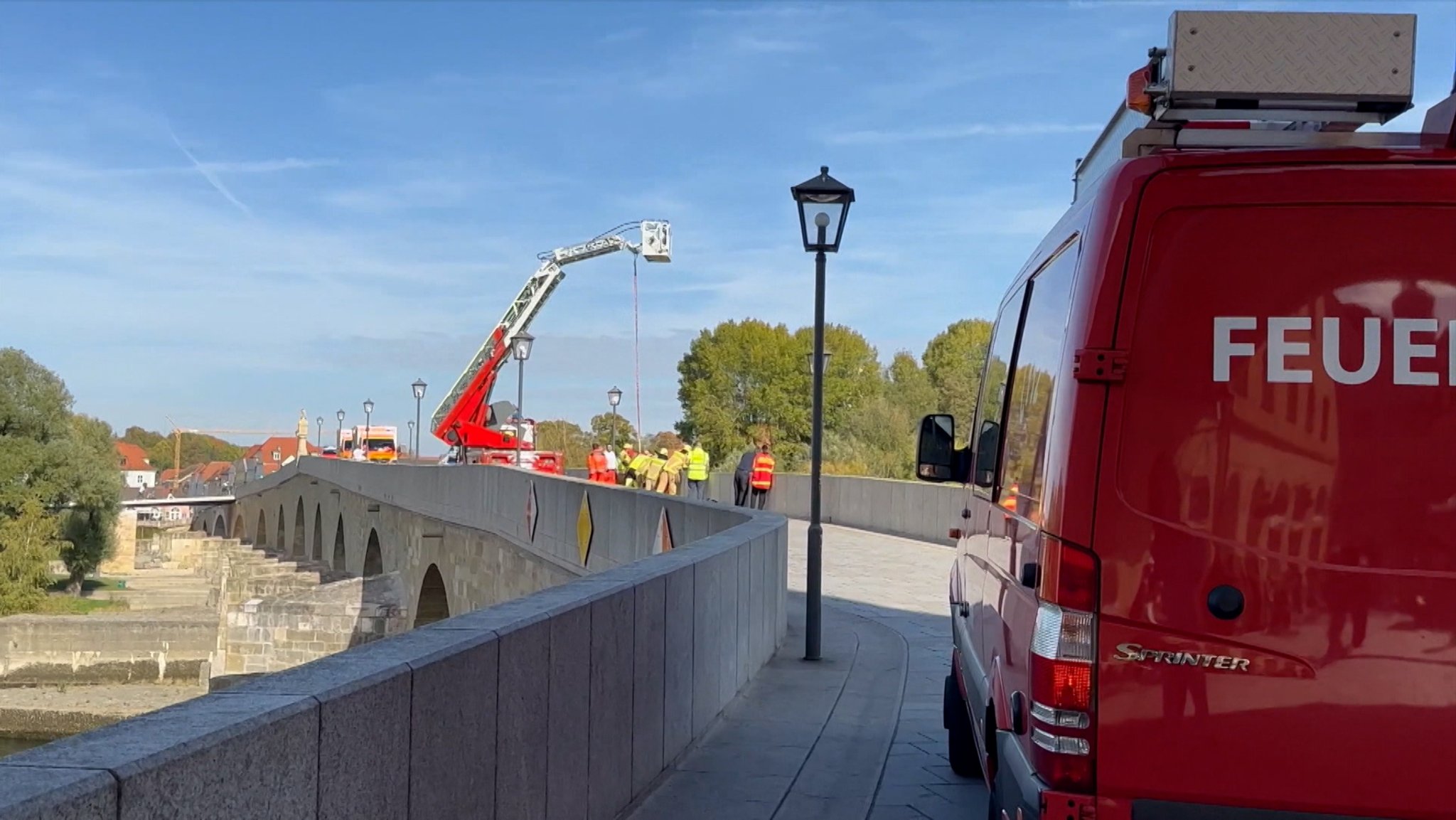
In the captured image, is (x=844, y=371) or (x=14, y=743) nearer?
(x=14, y=743)

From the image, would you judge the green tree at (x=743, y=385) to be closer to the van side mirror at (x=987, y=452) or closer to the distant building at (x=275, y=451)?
the distant building at (x=275, y=451)

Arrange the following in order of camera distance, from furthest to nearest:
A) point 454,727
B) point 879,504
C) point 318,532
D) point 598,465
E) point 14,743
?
1. point 318,532
2. point 14,743
3. point 598,465
4. point 879,504
5. point 454,727

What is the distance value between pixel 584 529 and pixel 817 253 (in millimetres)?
6854

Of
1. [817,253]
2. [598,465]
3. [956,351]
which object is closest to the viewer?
[817,253]

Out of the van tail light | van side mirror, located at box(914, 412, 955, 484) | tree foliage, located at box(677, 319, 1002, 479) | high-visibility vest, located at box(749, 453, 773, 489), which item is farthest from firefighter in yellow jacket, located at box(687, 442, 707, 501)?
tree foliage, located at box(677, 319, 1002, 479)

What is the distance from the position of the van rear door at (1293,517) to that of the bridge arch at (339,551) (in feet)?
175

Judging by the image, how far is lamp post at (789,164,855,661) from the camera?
11023 mm

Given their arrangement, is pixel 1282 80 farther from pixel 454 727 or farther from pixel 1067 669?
pixel 454 727

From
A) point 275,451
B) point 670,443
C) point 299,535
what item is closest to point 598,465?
point 670,443

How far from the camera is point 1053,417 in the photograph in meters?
3.52

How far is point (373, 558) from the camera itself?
47469 mm

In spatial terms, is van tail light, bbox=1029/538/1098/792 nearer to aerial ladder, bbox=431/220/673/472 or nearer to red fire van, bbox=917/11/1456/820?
red fire van, bbox=917/11/1456/820

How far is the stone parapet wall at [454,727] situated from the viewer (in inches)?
94.2

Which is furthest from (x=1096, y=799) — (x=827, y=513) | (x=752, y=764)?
(x=827, y=513)
